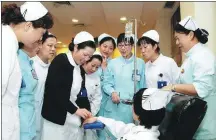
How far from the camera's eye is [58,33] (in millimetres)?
7453

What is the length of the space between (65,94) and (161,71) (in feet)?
3.30

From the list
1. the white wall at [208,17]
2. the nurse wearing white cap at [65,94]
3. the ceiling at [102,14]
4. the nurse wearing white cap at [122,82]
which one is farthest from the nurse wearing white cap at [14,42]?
the ceiling at [102,14]

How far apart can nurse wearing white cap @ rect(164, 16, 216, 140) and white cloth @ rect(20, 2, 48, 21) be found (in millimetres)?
992

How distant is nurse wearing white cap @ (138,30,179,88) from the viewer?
2.59 metres

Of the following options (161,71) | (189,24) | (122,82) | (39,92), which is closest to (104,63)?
(122,82)

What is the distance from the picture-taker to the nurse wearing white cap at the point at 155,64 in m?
2.59

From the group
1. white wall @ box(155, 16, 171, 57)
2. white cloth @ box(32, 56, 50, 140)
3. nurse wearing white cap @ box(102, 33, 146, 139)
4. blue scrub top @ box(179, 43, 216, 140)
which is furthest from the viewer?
white wall @ box(155, 16, 171, 57)

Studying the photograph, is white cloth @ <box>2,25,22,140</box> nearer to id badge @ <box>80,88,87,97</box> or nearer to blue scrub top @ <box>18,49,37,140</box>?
blue scrub top @ <box>18,49,37,140</box>

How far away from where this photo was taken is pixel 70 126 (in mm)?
2111

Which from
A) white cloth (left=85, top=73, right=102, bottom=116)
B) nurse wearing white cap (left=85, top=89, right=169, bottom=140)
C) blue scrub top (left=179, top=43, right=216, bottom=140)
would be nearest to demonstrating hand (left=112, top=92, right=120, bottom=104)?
white cloth (left=85, top=73, right=102, bottom=116)

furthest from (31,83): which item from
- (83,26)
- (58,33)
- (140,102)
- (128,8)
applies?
(58,33)

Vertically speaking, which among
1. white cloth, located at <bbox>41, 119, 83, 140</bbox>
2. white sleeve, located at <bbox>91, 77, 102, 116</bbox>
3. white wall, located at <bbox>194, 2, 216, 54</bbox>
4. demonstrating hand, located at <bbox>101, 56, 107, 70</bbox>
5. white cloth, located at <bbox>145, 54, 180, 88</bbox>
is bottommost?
white cloth, located at <bbox>41, 119, 83, 140</bbox>

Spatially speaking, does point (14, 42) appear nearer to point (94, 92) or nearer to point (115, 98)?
point (94, 92)

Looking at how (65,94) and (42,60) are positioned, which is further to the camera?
(42,60)
